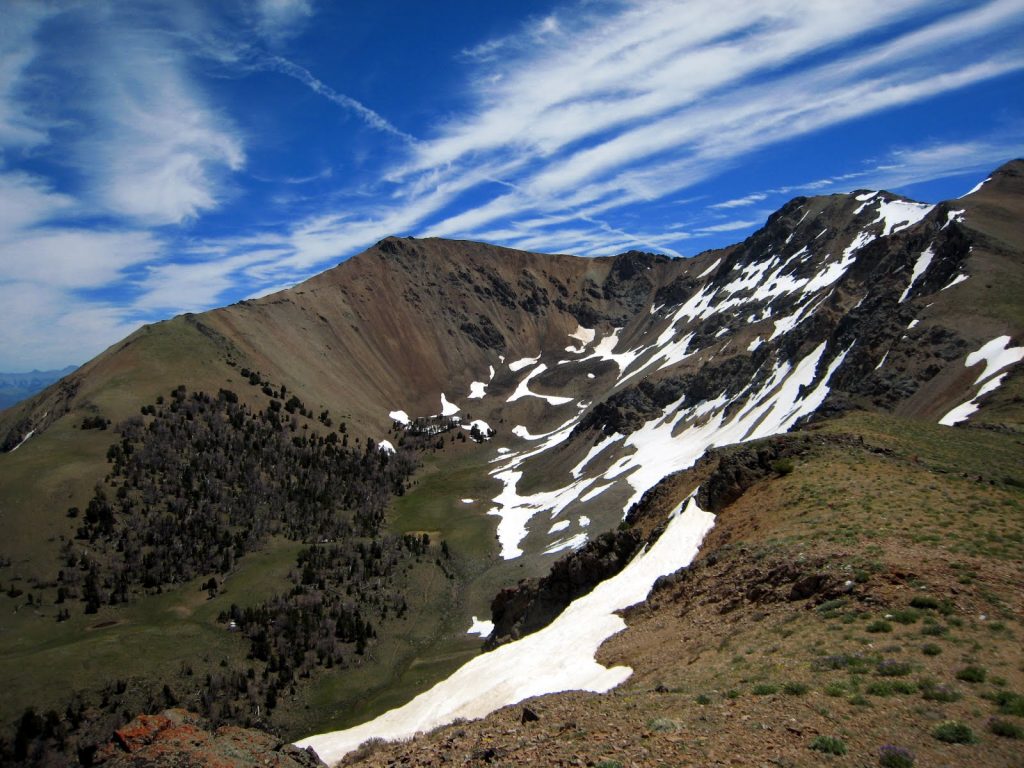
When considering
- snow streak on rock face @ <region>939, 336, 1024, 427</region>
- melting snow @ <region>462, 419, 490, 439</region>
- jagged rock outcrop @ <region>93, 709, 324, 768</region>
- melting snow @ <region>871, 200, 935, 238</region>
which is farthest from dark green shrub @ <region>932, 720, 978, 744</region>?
melting snow @ <region>462, 419, 490, 439</region>

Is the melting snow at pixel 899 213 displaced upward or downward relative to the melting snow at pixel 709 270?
downward

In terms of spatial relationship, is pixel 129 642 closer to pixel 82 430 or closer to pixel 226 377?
pixel 82 430

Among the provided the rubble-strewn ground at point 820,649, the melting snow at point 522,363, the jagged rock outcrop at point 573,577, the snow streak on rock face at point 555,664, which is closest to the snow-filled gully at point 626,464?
the snow streak on rock face at point 555,664

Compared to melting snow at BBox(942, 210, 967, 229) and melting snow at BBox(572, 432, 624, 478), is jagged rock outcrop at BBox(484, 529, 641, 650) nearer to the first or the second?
melting snow at BBox(572, 432, 624, 478)

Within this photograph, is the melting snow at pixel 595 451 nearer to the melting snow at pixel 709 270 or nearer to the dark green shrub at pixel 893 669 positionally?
the dark green shrub at pixel 893 669

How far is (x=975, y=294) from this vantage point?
61562mm

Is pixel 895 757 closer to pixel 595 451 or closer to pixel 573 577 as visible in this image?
pixel 573 577

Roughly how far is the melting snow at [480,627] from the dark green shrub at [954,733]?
173ft

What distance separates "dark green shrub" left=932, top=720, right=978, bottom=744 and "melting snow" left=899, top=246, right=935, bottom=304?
7463cm

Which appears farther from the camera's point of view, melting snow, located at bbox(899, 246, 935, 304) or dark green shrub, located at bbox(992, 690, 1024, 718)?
melting snow, located at bbox(899, 246, 935, 304)

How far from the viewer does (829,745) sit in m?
9.64

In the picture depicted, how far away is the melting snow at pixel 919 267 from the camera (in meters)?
74.4

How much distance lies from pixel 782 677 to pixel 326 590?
63.0 meters

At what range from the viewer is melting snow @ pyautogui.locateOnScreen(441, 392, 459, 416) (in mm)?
159100
